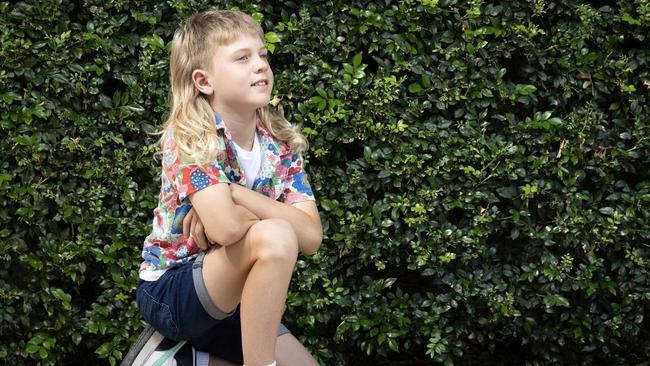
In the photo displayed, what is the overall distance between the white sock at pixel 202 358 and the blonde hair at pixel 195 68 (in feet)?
2.08

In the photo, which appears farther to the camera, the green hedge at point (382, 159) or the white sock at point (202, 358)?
the green hedge at point (382, 159)

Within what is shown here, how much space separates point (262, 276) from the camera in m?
2.72

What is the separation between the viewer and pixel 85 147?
3.89m

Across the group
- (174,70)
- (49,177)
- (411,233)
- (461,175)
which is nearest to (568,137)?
(461,175)

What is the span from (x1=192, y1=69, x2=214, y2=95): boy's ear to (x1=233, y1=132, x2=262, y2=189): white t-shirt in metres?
0.19

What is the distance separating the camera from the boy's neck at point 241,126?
10.2 feet

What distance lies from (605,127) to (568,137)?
0.19 m

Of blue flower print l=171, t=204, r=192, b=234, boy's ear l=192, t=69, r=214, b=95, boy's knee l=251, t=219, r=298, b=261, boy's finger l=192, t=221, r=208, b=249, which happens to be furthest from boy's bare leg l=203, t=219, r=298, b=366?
boy's ear l=192, t=69, r=214, b=95

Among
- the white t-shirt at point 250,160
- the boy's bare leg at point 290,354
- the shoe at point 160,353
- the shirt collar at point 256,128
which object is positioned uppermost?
the shirt collar at point 256,128

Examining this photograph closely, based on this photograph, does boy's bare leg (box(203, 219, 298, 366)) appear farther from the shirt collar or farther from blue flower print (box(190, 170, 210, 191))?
the shirt collar

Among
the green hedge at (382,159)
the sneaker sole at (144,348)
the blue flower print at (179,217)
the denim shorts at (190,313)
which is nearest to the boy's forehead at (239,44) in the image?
the blue flower print at (179,217)

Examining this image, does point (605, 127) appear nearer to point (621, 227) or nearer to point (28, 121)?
point (621, 227)

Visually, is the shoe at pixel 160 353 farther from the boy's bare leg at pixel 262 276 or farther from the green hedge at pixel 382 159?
the green hedge at pixel 382 159

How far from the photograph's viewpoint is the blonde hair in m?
2.94
